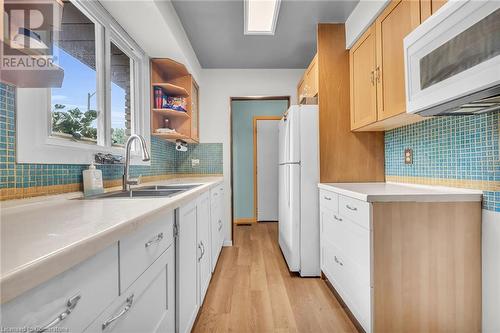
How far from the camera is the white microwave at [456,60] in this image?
0.82m

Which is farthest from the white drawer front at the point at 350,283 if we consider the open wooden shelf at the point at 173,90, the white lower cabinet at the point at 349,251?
the open wooden shelf at the point at 173,90

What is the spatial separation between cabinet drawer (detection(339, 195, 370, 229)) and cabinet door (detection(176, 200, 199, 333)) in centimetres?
101

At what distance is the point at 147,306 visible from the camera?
901 millimetres

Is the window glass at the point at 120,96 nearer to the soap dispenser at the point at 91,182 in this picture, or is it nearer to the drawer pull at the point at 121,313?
the soap dispenser at the point at 91,182

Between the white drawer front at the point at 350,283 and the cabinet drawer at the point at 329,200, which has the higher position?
the cabinet drawer at the point at 329,200

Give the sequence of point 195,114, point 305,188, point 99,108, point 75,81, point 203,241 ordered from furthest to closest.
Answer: point 195,114 < point 305,188 < point 203,241 < point 99,108 < point 75,81

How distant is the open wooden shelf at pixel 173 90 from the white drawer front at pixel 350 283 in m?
2.15

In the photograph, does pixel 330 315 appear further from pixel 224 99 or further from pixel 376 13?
pixel 224 99

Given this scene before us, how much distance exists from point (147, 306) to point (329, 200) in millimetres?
1584

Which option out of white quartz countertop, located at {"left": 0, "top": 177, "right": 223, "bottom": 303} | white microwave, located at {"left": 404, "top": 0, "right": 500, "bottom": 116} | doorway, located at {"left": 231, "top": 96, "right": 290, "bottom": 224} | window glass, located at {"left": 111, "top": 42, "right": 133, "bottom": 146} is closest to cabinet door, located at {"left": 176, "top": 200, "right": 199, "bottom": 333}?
white quartz countertop, located at {"left": 0, "top": 177, "right": 223, "bottom": 303}

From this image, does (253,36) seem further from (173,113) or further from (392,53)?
(392,53)

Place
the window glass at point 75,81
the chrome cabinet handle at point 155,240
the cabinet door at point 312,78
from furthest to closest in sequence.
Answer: the cabinet door at point 312,78 → the window glass at point 75,81 → the chrome cabinet handle at point 155,240

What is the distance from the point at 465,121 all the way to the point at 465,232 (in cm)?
62

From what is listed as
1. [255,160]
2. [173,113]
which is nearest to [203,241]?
[173,113]
